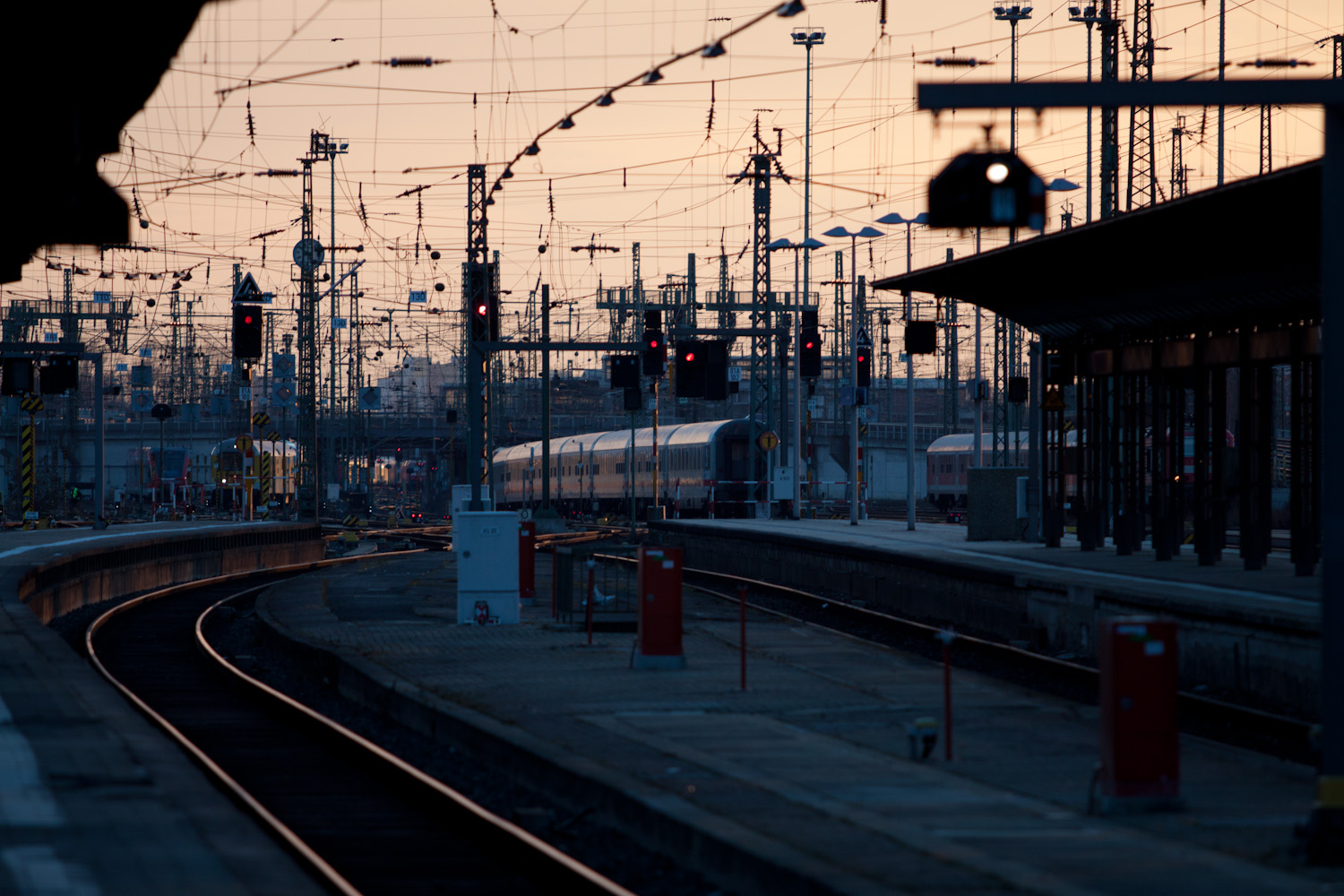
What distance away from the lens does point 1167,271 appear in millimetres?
23375

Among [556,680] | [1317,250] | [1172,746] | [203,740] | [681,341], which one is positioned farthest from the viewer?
[681,341]

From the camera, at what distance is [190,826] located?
8.74 meters

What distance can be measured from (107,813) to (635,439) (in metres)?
60.9

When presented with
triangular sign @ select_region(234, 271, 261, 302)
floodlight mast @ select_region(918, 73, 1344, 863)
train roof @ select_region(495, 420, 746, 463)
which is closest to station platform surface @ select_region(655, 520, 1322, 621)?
floodlight mast @ select_region(918, 73, 1344, 863)

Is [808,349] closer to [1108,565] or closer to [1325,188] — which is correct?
[1108,565]

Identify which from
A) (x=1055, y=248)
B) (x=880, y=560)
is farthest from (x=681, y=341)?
(x=1055, y=248)

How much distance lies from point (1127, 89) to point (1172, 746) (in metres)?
3.76

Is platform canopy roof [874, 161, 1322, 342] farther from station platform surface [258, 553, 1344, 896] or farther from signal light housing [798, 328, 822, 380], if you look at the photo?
signal light housing [798, 328, 822, 380]

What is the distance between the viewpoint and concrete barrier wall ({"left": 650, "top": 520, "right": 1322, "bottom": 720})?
1590 centimetres

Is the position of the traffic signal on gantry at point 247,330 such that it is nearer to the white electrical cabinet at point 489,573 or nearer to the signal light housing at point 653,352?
the signal light housing at point 653,352

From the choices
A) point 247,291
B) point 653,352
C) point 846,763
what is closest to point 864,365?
point 653,352

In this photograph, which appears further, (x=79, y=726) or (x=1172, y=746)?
→ (x=79, y=726)

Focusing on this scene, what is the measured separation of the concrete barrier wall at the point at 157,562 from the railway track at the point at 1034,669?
9.50 metres

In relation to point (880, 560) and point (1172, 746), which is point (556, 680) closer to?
point (1172, 746)
